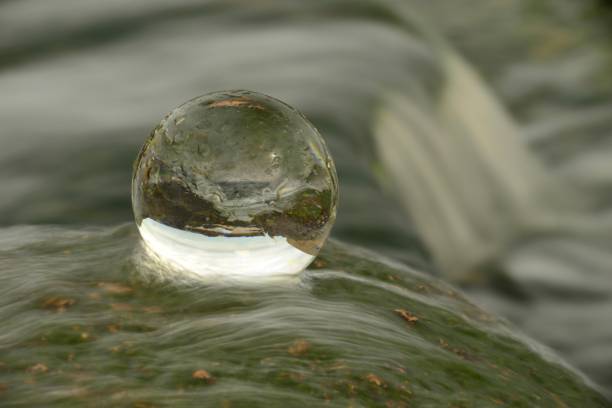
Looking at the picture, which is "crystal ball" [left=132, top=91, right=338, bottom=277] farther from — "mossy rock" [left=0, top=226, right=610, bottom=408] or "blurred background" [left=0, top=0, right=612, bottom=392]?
"blurred background" [left=0, top=0, right=612, bottom=392]

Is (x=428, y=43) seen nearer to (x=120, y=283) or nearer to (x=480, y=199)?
(x=480, y=199)

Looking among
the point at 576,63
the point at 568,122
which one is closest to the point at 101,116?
the point at 568,122

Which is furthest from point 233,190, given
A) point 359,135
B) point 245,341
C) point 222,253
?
point 359,135

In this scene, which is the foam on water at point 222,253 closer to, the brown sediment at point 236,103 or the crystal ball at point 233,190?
the crystal ball at point 233,190

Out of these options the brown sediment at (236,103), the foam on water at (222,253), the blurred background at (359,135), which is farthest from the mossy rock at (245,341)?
the blurred background at (359,135)

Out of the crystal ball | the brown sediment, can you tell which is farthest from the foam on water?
the brown sediment

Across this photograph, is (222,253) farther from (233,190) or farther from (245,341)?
(245,341)
